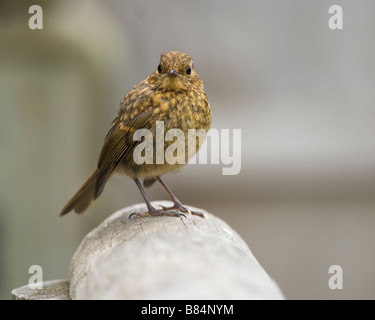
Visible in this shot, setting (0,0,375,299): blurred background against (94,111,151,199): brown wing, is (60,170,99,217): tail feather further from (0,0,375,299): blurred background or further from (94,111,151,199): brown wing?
(0,0,375,299): blurred background

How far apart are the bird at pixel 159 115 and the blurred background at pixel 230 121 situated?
2402 mm

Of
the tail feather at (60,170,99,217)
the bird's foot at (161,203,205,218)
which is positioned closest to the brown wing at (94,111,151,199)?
the tail feather at (60,170,99,217)

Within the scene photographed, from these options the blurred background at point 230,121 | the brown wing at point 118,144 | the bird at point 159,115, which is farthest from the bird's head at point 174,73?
the blurred background at point 230,121

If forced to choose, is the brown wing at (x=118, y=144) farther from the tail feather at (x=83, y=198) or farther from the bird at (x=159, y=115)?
the tail feather at (x=83, y=198)

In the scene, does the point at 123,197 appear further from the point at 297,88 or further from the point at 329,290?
the point at 297,88

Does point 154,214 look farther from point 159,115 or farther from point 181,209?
point 159,115

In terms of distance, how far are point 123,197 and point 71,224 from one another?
772 mm

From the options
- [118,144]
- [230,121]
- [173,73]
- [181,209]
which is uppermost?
[173,73]

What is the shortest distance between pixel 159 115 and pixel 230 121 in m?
5.72

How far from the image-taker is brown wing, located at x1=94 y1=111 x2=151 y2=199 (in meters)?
3.84

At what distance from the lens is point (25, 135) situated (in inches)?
245

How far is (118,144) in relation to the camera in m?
3.91

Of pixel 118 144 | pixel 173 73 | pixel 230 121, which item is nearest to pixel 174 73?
pixel 173 73
